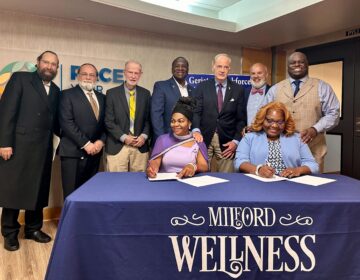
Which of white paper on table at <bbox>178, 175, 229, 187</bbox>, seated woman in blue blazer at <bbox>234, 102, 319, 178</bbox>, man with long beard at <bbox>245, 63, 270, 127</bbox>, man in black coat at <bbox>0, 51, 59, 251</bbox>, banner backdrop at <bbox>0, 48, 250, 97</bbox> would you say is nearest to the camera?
white paper on table at <bbox>178, 175, 229, 187</bbox>

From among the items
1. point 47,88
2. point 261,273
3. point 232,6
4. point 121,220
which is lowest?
point 261,273

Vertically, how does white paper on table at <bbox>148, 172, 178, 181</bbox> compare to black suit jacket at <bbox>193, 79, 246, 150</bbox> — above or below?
below

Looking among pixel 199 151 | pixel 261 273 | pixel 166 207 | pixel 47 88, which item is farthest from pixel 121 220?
pixel 47 88

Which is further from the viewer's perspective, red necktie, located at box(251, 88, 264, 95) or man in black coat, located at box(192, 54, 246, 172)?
red necktie, located at box(251, 88, 264, 95)

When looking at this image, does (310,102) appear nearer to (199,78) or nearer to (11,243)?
(199,78)

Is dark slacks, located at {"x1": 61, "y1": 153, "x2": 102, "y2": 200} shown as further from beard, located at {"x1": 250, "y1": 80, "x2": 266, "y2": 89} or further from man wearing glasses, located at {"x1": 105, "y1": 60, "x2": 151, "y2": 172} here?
beard, located at {"x1": 250, "y1": 80, "x2": 266, "y2": 89}

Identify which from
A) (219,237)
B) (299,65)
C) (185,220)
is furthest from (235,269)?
(299,65)

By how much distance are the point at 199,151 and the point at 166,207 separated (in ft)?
2.81

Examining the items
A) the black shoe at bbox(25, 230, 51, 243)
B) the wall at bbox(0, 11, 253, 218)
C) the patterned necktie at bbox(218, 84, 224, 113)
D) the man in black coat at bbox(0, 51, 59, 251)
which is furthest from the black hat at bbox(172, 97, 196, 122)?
the wall at bbox(0, 11, 253, 218)

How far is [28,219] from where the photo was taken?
289 centimetres

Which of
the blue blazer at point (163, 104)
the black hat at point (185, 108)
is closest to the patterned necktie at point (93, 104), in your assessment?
the blue blazer at point (163, 104)

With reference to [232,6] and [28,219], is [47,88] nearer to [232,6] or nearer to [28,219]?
[28,219]

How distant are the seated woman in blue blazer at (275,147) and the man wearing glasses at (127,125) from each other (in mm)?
1039

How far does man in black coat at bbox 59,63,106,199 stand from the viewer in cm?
282
